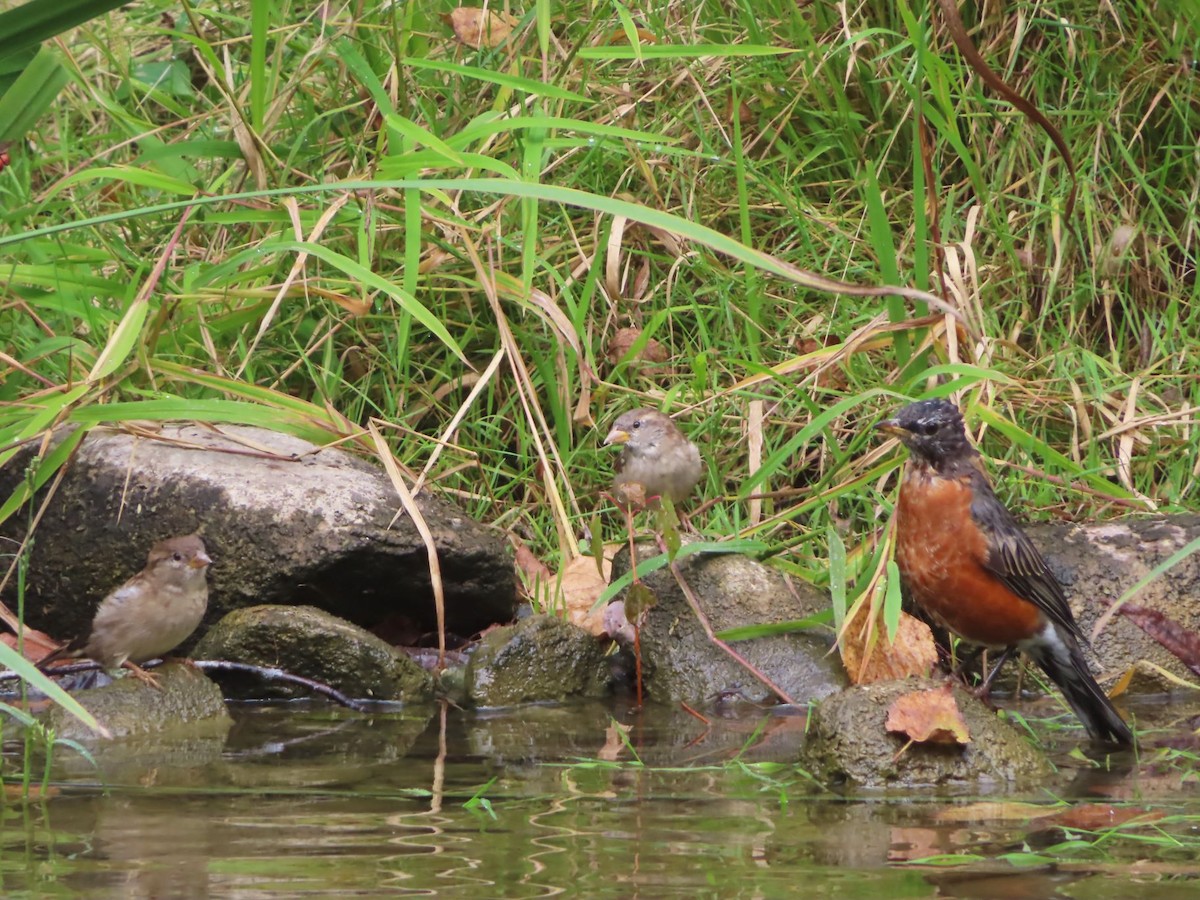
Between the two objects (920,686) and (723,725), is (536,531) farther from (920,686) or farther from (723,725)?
(920,686)

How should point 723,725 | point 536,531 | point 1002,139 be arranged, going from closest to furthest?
point 723,725, point 536,531, point 1002,139

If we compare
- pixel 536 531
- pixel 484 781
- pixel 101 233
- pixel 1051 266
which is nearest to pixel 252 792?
pixel 484 781

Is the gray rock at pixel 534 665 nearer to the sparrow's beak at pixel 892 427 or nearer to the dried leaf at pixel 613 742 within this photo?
the dried leaf at pixel 613 742

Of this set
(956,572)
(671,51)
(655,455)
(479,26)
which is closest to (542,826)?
(956,572)

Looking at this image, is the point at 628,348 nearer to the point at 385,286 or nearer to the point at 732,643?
the point at 385,286

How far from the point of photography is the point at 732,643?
5410 millimetres

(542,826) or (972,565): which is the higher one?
(542,826)

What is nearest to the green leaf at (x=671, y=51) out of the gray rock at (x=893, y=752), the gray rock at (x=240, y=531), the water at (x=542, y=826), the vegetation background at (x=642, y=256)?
the vegetation background at (x=642, y=256)

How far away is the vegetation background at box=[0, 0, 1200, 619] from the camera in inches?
233

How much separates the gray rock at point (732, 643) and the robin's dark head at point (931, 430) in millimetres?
722

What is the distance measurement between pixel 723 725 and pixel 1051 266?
3.15 meters

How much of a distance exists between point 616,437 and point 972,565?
5.79 feet

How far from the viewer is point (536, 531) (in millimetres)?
6359

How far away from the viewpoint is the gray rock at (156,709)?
177 inches
